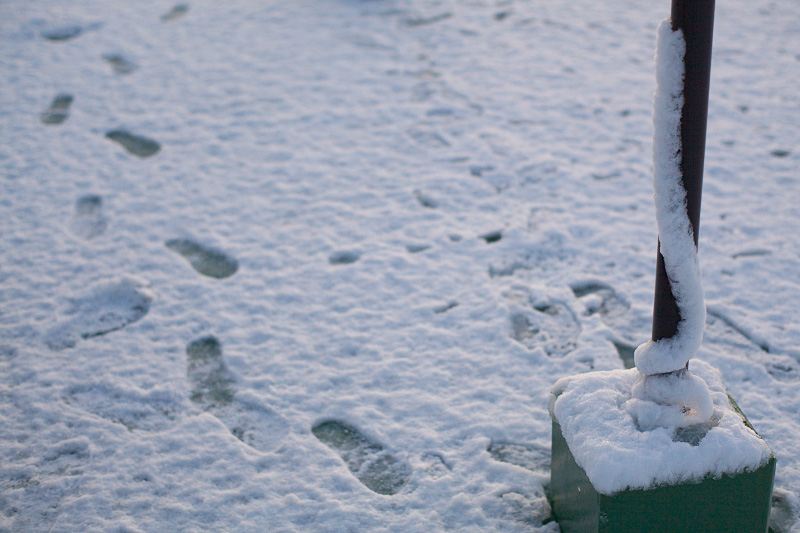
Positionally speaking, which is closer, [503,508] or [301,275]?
[503,508]

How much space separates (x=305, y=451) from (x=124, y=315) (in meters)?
0.86

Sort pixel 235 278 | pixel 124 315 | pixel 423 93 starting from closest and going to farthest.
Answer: pixel 124 315 → pixel 235 278 → pixel 423 93

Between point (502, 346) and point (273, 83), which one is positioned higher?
point (273, 83)

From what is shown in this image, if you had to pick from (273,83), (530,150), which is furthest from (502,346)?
(273,83)

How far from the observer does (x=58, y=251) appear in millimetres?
2551

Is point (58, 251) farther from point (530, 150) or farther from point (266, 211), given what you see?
point (530, 150)

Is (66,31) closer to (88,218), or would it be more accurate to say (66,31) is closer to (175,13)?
(175,13)

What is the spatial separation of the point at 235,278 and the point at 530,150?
4.66ft

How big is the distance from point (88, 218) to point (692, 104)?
2291 mm

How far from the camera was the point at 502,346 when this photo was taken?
6.88ft

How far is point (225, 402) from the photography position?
76.4 inches

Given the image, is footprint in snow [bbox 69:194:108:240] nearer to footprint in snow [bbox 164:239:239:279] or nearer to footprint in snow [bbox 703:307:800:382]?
footprint in snow [bbox 164:239:239:279]

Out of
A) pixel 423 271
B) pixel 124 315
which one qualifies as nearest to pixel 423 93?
pixel 423 271

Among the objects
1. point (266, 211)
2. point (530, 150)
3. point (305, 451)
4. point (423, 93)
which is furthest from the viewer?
point (423, 93)
